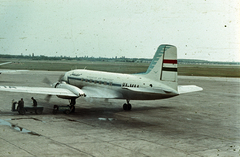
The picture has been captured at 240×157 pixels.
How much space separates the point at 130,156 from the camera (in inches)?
523

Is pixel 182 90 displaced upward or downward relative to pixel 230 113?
upward

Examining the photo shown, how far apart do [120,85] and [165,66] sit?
16.0ft

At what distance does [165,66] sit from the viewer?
80.8ft

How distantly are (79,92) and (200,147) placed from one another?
41.4ft

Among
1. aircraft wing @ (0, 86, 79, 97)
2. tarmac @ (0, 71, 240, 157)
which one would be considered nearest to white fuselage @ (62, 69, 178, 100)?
tarmac @ (0, 71, 240, 157)

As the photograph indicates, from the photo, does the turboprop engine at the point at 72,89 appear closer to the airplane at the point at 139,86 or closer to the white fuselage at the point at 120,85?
the airplane at the point at 139,86

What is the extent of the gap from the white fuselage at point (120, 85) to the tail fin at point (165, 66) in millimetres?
469

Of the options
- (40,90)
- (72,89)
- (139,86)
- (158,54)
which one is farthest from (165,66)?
(40,90)

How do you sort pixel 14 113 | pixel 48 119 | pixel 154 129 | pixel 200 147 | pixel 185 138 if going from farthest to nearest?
1. pixel 14 113
2. pixel 48 119
3. pixel 154 129
4. pixel 185 138
5. pixel 200 147

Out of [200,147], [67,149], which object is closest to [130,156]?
[67,149]

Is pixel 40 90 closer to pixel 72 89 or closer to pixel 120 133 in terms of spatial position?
pixel 72 89

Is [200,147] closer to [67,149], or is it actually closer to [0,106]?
[67,149]

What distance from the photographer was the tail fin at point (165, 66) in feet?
79.2

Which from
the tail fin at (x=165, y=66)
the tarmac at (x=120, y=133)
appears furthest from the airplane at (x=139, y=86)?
the tarmac at (x=120, y=133)
